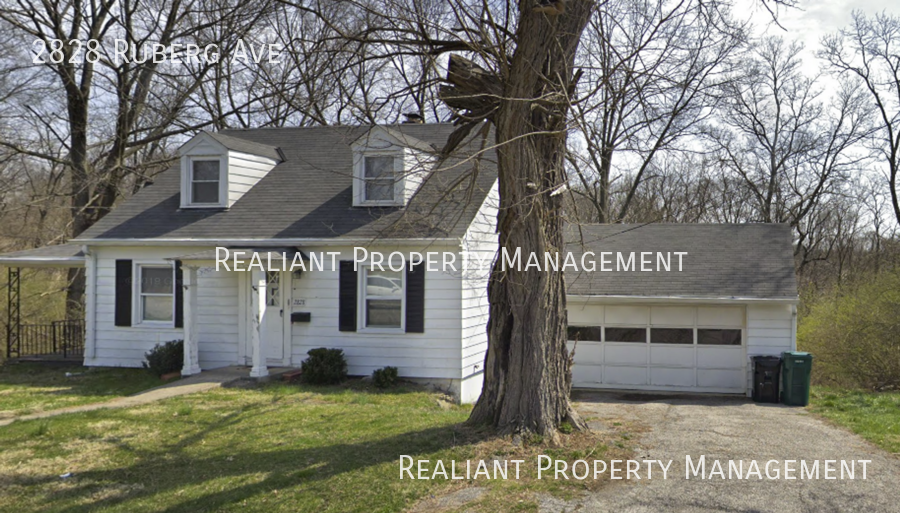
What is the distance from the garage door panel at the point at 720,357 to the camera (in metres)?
17.5

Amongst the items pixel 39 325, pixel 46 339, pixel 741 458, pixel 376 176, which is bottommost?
pixel 46 339

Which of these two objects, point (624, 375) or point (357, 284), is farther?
point (624, 375)

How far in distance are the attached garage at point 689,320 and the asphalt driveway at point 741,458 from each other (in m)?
3.81

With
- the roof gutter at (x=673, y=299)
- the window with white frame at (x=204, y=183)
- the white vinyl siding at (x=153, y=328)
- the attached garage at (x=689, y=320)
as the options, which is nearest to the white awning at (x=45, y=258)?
the white vinyl siding at (x=153, y=328)

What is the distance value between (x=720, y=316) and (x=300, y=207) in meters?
10.2

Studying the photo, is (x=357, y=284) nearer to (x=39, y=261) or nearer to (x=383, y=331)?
A: (x=383, y=331)

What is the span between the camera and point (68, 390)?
1451cm

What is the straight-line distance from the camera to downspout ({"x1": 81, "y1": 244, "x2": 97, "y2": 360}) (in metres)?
16.9

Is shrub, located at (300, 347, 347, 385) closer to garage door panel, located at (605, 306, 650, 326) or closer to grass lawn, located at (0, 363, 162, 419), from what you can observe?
grass lawn, located at (0, 363, 162, 419)

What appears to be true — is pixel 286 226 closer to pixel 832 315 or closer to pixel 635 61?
pixel 635 61

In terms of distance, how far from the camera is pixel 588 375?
18.4 m

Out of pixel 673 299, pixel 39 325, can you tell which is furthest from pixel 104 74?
pixel 673 299

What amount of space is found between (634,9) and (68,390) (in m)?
12.5

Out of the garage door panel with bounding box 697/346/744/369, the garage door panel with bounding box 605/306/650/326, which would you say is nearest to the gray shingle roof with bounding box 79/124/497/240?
the garage door panel with bounding box 605/306/650/326
